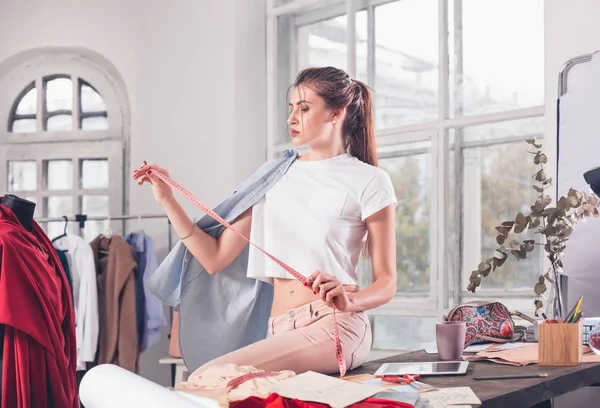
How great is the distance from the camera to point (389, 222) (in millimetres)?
2311

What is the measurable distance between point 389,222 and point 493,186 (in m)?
1.70

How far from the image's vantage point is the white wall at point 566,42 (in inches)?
116

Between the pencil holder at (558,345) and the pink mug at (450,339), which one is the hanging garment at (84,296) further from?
the pencil holder at (558,345)

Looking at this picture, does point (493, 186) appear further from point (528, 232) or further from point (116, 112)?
point (116, 112)

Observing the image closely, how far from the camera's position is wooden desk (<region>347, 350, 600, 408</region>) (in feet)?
5.10

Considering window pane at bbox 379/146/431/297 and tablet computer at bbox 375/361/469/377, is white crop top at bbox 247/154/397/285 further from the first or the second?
window pane at bbox 379/146/431/297

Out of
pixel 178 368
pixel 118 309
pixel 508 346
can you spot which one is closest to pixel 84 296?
pixel 118 309

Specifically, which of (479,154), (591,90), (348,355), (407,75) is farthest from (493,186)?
(348,355)

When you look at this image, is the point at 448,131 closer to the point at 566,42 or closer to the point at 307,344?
the point at 566,42

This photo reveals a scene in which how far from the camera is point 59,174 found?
5.46 metres

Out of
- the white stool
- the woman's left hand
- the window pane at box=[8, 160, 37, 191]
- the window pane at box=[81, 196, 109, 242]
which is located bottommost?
the white stool

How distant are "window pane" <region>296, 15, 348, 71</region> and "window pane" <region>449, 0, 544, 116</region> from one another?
0.76 meters

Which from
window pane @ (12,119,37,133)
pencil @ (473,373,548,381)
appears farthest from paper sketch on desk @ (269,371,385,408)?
window pane @ (12,119,37,133)

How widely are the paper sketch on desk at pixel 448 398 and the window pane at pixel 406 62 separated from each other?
2.74m
